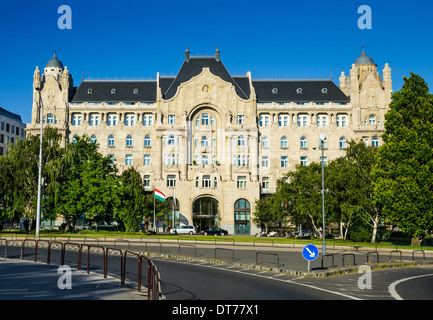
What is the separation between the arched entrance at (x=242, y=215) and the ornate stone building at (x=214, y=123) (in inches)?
7.2

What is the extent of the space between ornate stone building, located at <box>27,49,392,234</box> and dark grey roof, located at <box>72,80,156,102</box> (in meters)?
0.20

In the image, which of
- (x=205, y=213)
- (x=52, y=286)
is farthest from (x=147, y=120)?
(x=52, y=286)

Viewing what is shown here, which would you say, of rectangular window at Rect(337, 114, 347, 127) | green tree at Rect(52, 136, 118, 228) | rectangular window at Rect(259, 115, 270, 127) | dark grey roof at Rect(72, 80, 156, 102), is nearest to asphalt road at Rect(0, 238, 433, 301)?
green tree at Rect(52, 136, 118, 228)

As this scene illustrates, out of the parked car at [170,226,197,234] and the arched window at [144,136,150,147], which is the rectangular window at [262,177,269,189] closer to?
the parked car at [170,226,197,234]

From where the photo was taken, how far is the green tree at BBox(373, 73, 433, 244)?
4509 cm

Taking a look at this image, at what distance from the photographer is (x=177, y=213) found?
79.9 m

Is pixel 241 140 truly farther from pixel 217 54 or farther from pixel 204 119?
pixel 217 54

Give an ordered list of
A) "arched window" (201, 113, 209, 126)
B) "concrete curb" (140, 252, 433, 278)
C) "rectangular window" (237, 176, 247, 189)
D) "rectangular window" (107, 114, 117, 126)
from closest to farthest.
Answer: "concrete curb" (140, 252, 433, 278) → "rectangular window" (237, 176, 247, 189) → "arched window" (201, 113, 209, 126) → "rectangular window" (107, 114, 117, 126)

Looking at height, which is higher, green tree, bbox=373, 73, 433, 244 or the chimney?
the chimney

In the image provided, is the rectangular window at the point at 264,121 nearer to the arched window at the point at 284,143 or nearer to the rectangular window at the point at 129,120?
the arched window at the point at 284,143

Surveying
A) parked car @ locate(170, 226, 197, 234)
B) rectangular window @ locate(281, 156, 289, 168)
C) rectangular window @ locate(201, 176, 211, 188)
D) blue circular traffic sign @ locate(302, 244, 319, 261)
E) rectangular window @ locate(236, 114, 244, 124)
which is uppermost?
rectangular window @ locate(236, 114, 244, 124)

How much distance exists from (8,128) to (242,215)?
66257 mm

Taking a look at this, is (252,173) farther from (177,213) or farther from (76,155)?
(76,155)
